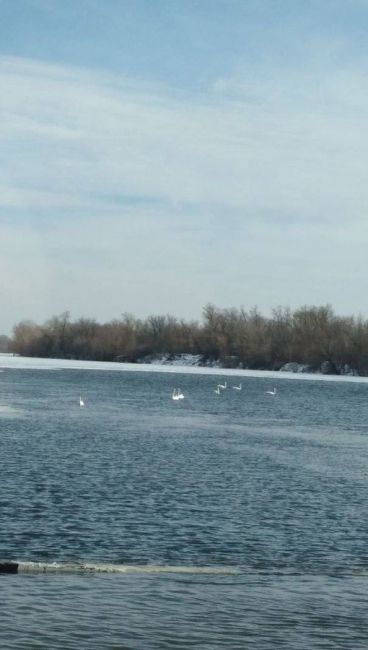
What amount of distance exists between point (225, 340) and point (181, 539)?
127197 millimetres

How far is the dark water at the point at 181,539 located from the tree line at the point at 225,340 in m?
91.5

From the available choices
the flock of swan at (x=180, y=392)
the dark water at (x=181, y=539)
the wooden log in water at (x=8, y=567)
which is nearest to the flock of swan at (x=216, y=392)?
the flock of swan at (x=180, y=392)

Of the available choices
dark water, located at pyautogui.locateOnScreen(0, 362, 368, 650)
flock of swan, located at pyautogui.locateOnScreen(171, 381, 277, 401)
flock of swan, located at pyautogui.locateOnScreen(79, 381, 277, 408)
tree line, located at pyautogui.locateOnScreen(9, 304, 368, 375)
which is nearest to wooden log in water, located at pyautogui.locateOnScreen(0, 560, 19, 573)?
dark water, located at pyautogui.locateOnScreen(0, 362, 368, 650)

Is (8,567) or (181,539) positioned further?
(181,539)

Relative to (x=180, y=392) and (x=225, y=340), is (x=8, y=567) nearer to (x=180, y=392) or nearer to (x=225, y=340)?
(x=180, y=392)

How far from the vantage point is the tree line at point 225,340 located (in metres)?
132

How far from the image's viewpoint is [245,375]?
413 ft

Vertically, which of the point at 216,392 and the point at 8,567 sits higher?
the point at 216,392

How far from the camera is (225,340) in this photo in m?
145

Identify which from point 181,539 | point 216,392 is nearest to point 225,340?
point 216,392

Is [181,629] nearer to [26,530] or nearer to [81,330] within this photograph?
[26,530]

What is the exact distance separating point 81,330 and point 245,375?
41.3 meters

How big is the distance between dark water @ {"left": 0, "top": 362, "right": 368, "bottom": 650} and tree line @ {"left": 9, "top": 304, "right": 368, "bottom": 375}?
91520 millimetres

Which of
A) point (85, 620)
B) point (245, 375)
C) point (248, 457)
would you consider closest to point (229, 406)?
point (248, 457)
